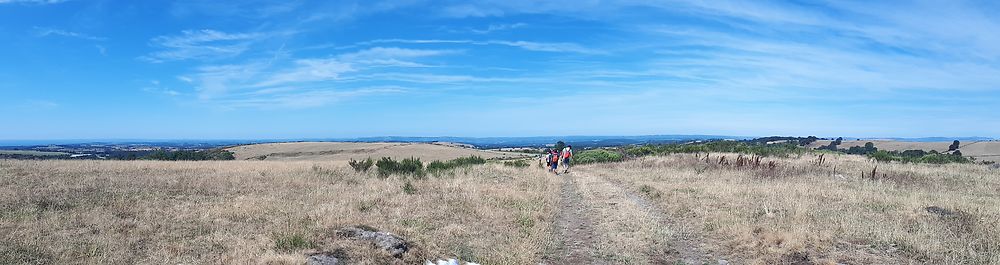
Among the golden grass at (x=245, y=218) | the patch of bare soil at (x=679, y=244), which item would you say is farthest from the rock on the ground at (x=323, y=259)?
the patch of bare soil at (x=679, y=244)

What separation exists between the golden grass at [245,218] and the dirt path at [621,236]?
513 mm

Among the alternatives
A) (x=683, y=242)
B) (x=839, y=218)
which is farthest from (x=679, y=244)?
(x=839, y=218)

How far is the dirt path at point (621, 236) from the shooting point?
8492 mm

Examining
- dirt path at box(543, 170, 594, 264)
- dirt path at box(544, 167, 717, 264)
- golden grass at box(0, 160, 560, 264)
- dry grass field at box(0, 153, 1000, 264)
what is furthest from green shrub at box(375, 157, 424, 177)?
dirt path at box(544, 167, 717, 264)

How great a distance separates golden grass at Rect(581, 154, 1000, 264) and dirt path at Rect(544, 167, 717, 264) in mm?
535

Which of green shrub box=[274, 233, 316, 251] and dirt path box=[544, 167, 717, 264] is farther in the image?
dirt path box=[544, 167, 717, 264]

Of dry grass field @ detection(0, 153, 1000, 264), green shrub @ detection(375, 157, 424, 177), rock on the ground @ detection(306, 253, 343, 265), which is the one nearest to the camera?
rock on the ground @ detection(306, 253, 343, 265)

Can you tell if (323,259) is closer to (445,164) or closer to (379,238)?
(379,238)

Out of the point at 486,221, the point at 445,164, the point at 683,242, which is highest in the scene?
the point at 445,164

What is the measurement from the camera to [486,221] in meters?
11.2

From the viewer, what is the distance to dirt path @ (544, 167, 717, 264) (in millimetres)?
8492

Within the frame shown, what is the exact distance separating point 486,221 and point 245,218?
4603 millimetres

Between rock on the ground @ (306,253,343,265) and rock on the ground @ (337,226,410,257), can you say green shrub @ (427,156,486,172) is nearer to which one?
rock on the ground @ (337,226,410,257)

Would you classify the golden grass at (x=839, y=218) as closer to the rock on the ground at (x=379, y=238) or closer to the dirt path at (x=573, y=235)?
the dirt path at (x=573, y=235)
